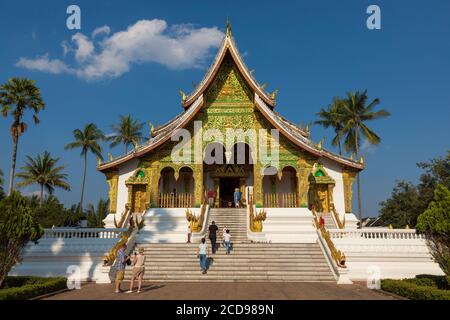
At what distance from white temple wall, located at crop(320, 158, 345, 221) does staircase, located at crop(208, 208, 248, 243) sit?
5.11 metres

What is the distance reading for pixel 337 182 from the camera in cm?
2008

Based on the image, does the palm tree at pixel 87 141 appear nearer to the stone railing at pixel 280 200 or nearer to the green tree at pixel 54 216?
the green tree at pixel 54 216

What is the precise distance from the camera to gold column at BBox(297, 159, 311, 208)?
1894 cm

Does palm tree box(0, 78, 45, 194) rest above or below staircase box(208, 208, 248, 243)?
above

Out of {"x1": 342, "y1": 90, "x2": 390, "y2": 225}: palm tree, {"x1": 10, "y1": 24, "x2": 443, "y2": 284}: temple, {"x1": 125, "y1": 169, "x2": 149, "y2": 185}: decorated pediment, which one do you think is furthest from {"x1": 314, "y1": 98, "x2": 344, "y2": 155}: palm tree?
{"x1": 125, "y1": 169, "x2": 149, "y2": 185}: decorated pediment

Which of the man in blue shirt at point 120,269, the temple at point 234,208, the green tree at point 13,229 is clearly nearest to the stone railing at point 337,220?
the temple at point 234,208

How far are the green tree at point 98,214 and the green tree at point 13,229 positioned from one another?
73.9ft

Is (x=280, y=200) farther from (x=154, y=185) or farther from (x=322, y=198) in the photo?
(x=154, y=185)

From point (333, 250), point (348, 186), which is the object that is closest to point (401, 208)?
point (348, 186)

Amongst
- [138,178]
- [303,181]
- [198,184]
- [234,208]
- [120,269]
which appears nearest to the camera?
[120,269]

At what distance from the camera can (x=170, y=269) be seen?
11.9m

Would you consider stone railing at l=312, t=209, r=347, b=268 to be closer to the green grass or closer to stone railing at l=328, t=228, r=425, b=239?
stone railing at l=328, t=228, r=425, b=239

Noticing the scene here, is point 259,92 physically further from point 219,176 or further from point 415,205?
point 415,205

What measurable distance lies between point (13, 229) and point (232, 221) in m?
9.99
